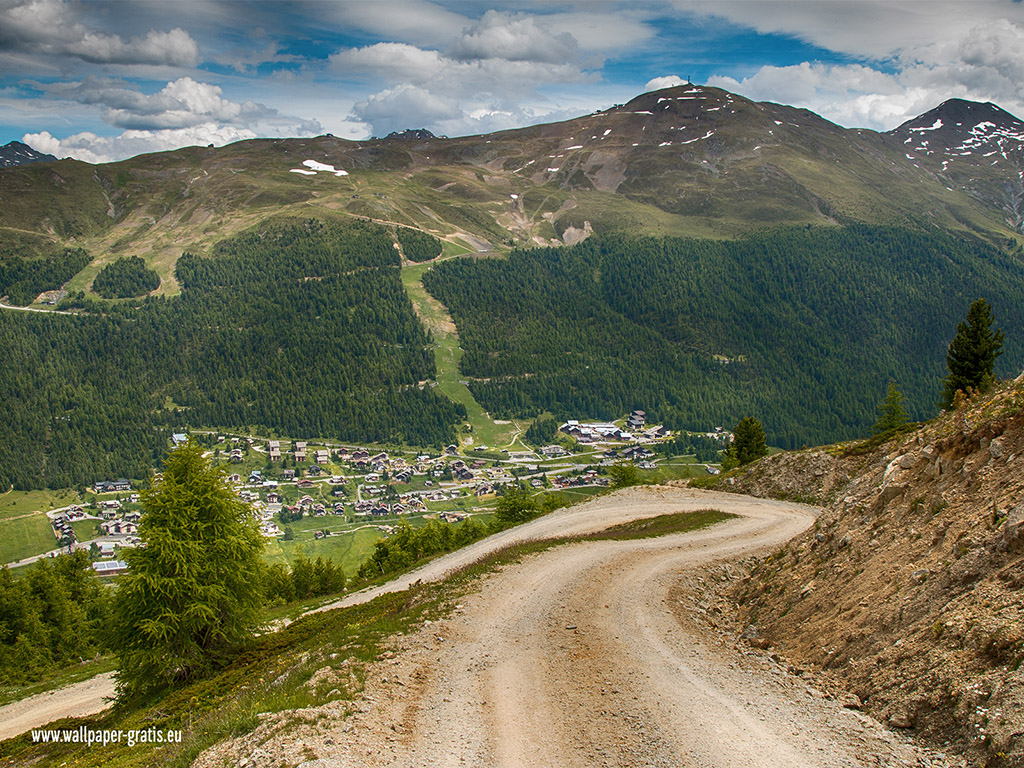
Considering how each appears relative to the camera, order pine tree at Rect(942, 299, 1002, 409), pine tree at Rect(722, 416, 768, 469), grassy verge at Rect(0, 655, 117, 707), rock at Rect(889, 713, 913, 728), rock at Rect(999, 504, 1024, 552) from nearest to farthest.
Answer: rock at Rect(889, 713, 913, 728) → rock at Rect(999, 504, 1024, 552) → grassy verge at Rect(0, 655, 117, 707) → pine tree at Rect(942, 299, 1002, 409) → pine tree at Rect(722, 416, 768, 469)

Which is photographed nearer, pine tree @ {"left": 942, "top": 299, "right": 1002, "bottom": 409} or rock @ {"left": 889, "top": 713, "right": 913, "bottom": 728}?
rock @ {"left": 889, "top": 713, "right": 913, "bottom": 728}

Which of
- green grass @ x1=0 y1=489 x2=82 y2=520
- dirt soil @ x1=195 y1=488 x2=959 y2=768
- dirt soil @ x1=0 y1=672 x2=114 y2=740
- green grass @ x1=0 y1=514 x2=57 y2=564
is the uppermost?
dirt soil @ x1=195 y1=488 x2=959 y2=768

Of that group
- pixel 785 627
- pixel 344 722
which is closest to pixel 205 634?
pixel 344 722

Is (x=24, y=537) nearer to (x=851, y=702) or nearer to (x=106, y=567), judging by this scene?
(x=106, y=567)

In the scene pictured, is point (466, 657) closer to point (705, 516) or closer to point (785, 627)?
point (785, 627)

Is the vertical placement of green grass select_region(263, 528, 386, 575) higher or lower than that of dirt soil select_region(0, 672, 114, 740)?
lower

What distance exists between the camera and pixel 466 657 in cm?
1817

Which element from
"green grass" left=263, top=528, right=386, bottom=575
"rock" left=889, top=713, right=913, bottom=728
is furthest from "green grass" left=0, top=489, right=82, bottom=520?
"rock" left=889, top=713, right=913, bottom=728

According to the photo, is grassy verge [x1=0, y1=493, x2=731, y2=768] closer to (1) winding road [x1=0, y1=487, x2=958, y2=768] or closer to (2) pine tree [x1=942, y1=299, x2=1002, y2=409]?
(1) winding road [x1=0, y1=487, x2=958, y2=768]

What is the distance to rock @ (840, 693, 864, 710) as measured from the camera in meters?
13.0

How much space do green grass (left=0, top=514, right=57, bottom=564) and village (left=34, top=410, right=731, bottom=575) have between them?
7.72 feet

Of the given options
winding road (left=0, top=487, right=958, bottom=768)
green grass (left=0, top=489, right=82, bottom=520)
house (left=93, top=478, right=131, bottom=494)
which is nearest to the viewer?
winding road (left=0, top=487, right=958, bottom=768)

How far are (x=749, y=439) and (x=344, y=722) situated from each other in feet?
215

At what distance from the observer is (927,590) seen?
1425cm
